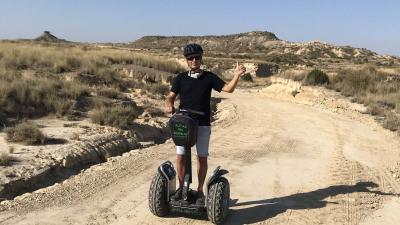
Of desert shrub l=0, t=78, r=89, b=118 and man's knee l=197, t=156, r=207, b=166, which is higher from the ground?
man's knee l=197, t=156, r=207, b=166

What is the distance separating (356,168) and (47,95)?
10.5m

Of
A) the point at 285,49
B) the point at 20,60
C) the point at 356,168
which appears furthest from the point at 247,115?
the point at 285,49

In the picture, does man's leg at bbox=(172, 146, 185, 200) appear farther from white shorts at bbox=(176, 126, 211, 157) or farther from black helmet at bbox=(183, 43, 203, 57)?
black helmet at bbox=(183, 43, 203, 57)

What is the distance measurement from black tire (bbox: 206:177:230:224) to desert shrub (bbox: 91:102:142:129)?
8821 mm

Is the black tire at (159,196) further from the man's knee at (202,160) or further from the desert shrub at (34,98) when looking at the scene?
the desert shrub at (34,98)

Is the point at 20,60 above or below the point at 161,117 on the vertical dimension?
above

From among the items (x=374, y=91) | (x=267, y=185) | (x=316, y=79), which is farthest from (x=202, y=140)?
(x=316, y=79)

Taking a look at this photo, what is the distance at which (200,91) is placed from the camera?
21.6 feet

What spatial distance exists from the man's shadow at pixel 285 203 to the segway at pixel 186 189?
17.5 inches

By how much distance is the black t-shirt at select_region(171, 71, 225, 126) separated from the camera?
6586 millimetres

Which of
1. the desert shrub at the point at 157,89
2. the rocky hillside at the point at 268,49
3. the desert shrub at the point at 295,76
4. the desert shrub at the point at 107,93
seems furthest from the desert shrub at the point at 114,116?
the rocky hillside at the point at 268,49

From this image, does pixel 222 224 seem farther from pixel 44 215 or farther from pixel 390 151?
pixel 390 151

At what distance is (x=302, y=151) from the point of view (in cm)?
1250

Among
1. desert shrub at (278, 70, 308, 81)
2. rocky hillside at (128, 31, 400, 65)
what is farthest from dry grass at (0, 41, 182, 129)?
rocky hillside at (128, 31, 400, 65)
